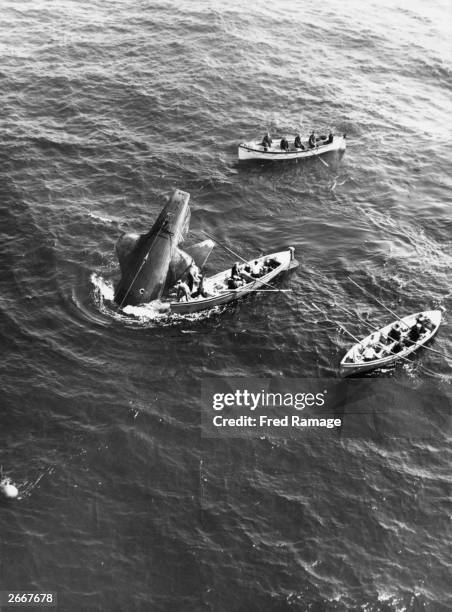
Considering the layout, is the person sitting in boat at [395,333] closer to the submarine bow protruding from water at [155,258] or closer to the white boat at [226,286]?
the white boat at [226,286]

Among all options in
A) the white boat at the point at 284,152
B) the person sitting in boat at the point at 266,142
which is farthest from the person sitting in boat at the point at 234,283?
the person sitting in boat at the point at 266,142

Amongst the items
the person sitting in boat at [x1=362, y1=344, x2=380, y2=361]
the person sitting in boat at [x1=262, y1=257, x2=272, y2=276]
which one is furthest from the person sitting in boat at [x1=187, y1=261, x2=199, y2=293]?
the person sitting in boat at [x1=362, y1=344, x2=380, y2=361]

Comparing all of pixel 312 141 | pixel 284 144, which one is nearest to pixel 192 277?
pixel 284 144

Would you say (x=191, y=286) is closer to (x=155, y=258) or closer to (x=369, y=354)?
(x=155, y=258)

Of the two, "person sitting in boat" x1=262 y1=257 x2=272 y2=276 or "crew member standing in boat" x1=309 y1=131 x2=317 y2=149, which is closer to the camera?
"person sitting in boat" x1=262 y1=257 x2=272 y2=276

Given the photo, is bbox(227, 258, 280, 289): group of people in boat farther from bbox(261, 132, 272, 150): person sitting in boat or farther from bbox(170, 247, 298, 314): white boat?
bbox(261, 132, 272, 150): person sitting in boat

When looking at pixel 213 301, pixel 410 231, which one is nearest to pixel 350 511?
pixel 213 301
